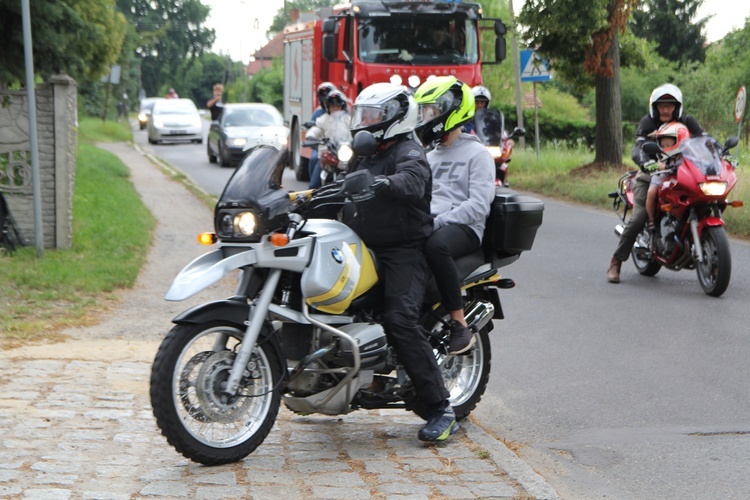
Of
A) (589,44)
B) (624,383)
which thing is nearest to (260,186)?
(624,383)

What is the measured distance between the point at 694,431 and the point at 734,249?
27.0 ft

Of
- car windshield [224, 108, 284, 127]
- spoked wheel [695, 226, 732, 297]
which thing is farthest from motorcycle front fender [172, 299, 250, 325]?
car windshield [224, 108, 284, 127]

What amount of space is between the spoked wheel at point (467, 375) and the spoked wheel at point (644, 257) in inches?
216

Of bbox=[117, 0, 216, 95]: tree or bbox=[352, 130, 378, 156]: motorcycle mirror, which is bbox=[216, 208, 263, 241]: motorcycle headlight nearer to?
bbox=[352, 130, 378, 156]: motorcycle mirror

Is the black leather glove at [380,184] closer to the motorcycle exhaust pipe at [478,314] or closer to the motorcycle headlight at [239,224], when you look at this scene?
the motorcycle headlight at [239,224]

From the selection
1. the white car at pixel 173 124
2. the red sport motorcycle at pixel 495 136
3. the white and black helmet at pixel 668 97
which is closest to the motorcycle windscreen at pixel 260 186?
the white and black helmet at pixel 668 97

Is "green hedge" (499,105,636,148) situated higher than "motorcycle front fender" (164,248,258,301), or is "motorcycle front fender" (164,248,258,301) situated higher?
"green hedge" (499,105,636,148)

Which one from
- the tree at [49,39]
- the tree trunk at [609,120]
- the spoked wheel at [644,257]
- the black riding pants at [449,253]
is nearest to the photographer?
the black riding pants at [449,253]

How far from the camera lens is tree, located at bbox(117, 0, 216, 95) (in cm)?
9890

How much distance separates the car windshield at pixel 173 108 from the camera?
41.5m

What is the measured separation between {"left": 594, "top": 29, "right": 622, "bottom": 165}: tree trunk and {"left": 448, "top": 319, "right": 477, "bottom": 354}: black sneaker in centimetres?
1804

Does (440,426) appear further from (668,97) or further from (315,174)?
(315,174)

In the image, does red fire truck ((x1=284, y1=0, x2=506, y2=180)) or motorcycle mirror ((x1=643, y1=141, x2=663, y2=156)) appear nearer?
motorcycle mirror ((x1=643, y1=141, x2=663, y2=156))

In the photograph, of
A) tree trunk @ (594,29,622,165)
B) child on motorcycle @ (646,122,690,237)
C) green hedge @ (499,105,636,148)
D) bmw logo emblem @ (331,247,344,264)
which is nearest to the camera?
bmw logo emblem @ (331,247,344,264)
